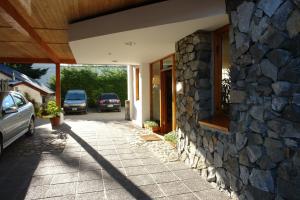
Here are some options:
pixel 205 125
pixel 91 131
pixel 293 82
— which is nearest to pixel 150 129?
pixel 91 131

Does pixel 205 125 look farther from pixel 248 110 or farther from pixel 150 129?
pixel 150 129

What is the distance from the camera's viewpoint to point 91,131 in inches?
354

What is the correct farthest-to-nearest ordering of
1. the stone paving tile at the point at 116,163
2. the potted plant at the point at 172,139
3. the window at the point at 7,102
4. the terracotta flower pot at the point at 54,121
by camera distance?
the terracotta flower pot at the point at 54,121 < the potted plant at the point at 172,139 < the window at the point at 7,102 < the stone paving tile at the point at 116,163

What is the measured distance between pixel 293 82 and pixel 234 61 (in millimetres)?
1020

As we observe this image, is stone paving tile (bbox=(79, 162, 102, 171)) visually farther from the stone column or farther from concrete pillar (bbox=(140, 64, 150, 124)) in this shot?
concrete pillar (bbox=(140, 64, 150, 124))

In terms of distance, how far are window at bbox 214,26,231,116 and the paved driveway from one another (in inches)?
52.2

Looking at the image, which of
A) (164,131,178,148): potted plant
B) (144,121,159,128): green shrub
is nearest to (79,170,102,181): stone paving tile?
(164,131,178,148): potted plant

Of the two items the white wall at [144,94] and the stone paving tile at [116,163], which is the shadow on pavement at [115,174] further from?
the white wall at [144,94]

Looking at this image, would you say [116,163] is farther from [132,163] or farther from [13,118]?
[13,118]

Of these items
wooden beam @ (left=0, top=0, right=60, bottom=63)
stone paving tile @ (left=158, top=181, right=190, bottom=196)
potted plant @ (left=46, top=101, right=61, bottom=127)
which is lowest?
stone paving tile @ (left=158, top=181, right=190, bottom=196)

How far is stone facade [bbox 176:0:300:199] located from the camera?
2.48m

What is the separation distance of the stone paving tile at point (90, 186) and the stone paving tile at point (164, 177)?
93cm

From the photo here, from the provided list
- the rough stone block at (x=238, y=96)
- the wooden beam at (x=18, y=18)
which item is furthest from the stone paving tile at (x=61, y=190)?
the wooden beam at (x=18, y=18)

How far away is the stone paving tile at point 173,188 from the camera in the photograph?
3873mm
